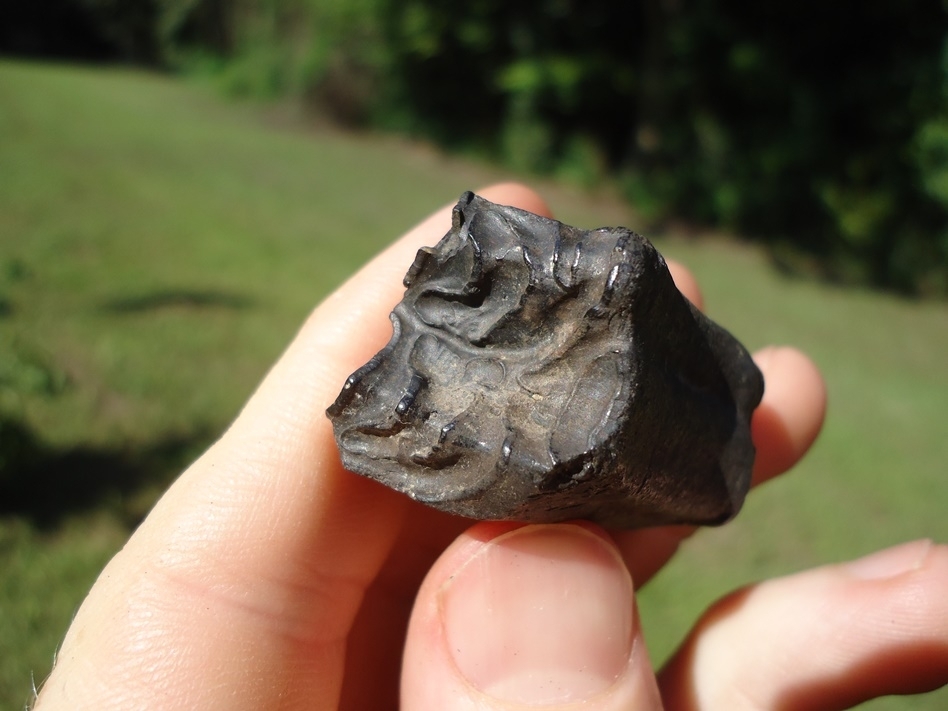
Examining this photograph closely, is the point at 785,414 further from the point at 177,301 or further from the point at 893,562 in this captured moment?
the point at 177,301

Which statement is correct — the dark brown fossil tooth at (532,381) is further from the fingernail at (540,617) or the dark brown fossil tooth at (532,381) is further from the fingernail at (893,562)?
the fingernail at (893,562)

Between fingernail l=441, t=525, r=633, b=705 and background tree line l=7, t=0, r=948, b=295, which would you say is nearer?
fingernail l=441, t=525, r=633, b=705

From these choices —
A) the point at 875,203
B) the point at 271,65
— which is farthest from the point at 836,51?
the point at 271,65

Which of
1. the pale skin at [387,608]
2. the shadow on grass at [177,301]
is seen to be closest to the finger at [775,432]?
the pale skin at [387,608]

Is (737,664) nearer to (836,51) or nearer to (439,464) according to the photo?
(439,464)

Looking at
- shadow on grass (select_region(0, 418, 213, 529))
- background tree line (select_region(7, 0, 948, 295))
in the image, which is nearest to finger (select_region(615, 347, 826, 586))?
shadow on grass (select_region(0, 418, 213, 529))

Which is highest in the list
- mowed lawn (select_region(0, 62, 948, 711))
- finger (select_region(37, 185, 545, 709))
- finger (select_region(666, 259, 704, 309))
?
finger (select_region(666, 259, 704, 309))

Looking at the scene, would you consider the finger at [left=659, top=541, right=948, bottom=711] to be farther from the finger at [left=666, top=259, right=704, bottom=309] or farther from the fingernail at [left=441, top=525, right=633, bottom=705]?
the finger at [left=666, top=259, right=704, bottom=309]
